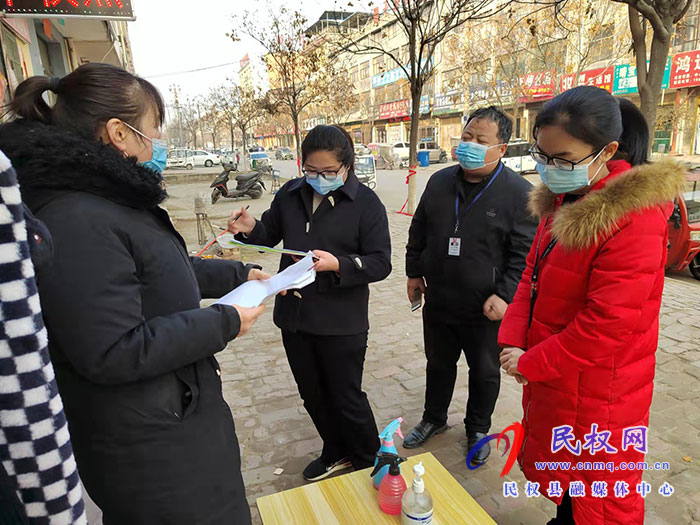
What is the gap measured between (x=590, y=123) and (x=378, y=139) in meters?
48.9

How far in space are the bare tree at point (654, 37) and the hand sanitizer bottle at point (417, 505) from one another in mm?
4484

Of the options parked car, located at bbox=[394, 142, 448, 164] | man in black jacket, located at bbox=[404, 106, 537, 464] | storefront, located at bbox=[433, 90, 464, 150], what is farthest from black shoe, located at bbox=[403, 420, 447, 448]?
storefront, located at bbox=[433, 90, 464, 150]

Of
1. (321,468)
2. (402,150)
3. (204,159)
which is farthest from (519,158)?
(204,159)

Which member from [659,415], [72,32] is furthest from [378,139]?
[659,415]

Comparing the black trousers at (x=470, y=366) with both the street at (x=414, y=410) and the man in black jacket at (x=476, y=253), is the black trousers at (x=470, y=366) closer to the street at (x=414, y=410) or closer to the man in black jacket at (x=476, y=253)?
the man in black jacket at (x=476, y=253)

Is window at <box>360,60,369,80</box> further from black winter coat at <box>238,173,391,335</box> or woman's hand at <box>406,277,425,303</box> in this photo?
black winter coat at <box>238,173,391,335</box>

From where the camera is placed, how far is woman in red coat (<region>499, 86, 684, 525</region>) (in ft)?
4.80

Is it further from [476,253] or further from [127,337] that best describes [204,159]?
[127,337]

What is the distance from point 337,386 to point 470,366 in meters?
0.86

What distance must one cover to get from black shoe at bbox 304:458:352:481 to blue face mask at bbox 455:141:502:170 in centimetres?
180

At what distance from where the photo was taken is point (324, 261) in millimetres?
2059

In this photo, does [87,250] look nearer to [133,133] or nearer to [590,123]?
[133,133]

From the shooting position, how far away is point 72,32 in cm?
805

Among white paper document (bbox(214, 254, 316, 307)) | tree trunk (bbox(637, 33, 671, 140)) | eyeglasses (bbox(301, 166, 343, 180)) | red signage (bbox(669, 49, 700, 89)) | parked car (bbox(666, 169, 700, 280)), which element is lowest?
parked car (bbox(666, 169, 700, 280))
